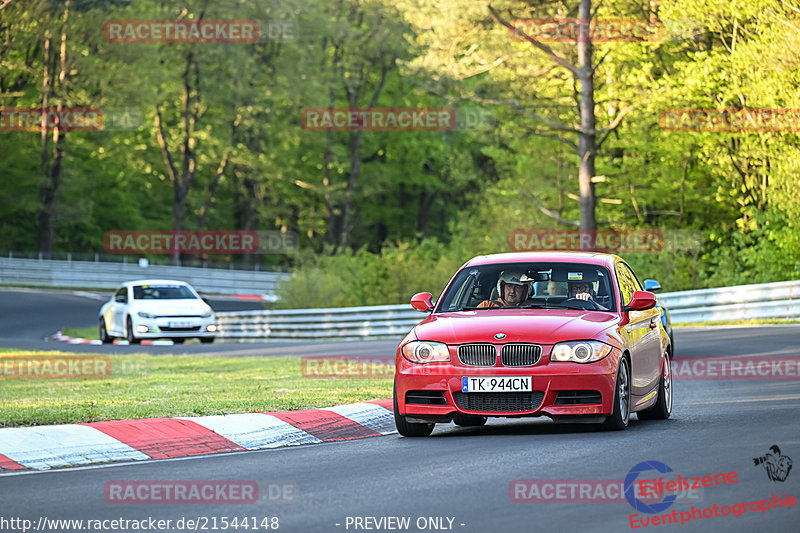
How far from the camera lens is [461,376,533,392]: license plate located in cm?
1080

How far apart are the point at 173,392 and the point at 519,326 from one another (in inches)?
247

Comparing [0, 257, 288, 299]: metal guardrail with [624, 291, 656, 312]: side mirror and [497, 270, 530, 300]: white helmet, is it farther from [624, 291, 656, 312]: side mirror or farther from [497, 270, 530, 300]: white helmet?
[624, 291, 656, 312]: side mirror

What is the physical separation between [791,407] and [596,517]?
653 cm

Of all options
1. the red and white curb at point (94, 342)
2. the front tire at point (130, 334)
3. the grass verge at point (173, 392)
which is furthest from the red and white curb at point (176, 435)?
the red and white curb at point (94, 342)

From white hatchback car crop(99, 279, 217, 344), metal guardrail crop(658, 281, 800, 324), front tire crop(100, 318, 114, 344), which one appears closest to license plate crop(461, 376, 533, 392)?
metal guardrail crop(658, 281, 800, 324)

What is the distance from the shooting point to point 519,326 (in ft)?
36.4

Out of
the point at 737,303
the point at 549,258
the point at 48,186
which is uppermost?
the point at 48,186

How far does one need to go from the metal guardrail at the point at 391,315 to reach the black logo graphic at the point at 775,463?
63.8 ft

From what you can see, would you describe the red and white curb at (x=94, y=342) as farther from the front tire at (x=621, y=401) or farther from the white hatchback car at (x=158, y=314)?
the front tire at (x=621, y=401)

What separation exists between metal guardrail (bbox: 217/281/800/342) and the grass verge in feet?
38.4

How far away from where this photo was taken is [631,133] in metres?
39.6

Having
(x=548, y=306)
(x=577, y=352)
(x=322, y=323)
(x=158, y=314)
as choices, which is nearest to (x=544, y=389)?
(x=577, y=352)

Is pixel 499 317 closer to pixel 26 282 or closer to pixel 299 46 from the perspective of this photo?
pixel 26 282

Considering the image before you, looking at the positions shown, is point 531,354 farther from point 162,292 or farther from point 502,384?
point 162,292
